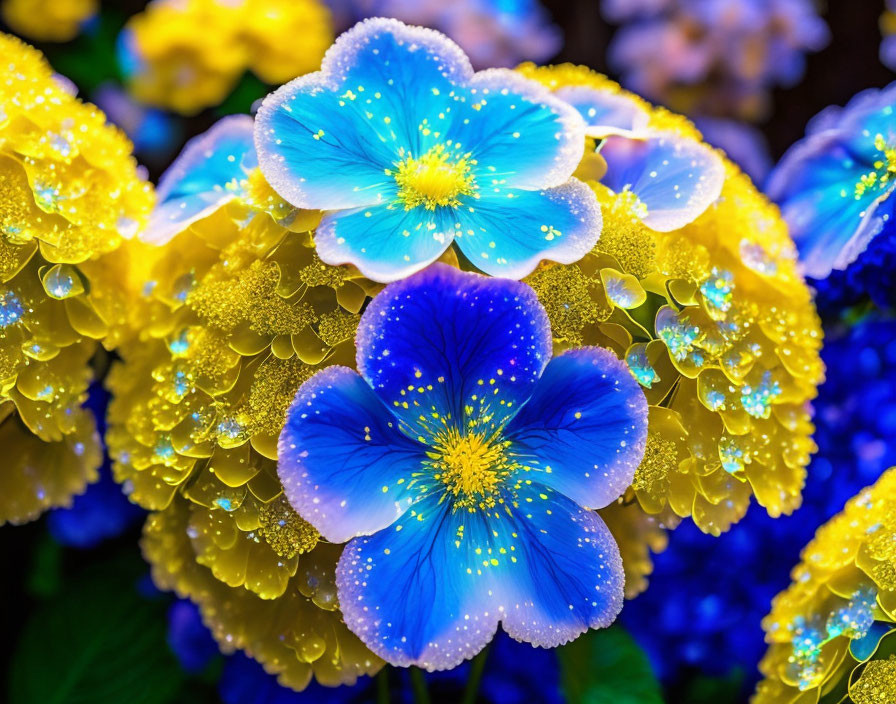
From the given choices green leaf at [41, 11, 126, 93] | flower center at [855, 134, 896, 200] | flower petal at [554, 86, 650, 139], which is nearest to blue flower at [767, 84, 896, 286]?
flower center at [855, 134, 896, 200]

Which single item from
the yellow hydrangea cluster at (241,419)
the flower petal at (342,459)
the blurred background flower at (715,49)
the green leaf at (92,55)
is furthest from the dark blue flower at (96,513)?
the blurred background flower at (715,49)

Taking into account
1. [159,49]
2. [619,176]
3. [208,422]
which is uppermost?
[619,176]

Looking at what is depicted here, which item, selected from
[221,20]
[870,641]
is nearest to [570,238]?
[870,641]

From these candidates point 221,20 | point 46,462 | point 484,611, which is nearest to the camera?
point 484,611

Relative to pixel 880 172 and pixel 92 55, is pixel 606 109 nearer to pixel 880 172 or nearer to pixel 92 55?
pixel 880 172

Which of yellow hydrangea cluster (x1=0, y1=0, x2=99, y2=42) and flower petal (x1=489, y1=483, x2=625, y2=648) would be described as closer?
flower petal (x1=489, y1=483, x2=625, y2=648)

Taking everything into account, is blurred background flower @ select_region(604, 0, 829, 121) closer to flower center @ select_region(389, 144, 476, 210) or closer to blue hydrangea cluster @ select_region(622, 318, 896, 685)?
blue hydrangea cluster @ select_region(622, 318, 896, 685)

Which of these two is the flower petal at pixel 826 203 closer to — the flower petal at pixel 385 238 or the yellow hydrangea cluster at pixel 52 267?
the flower petal at pixel 385 238

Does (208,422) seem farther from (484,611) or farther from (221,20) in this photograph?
(221,20)
